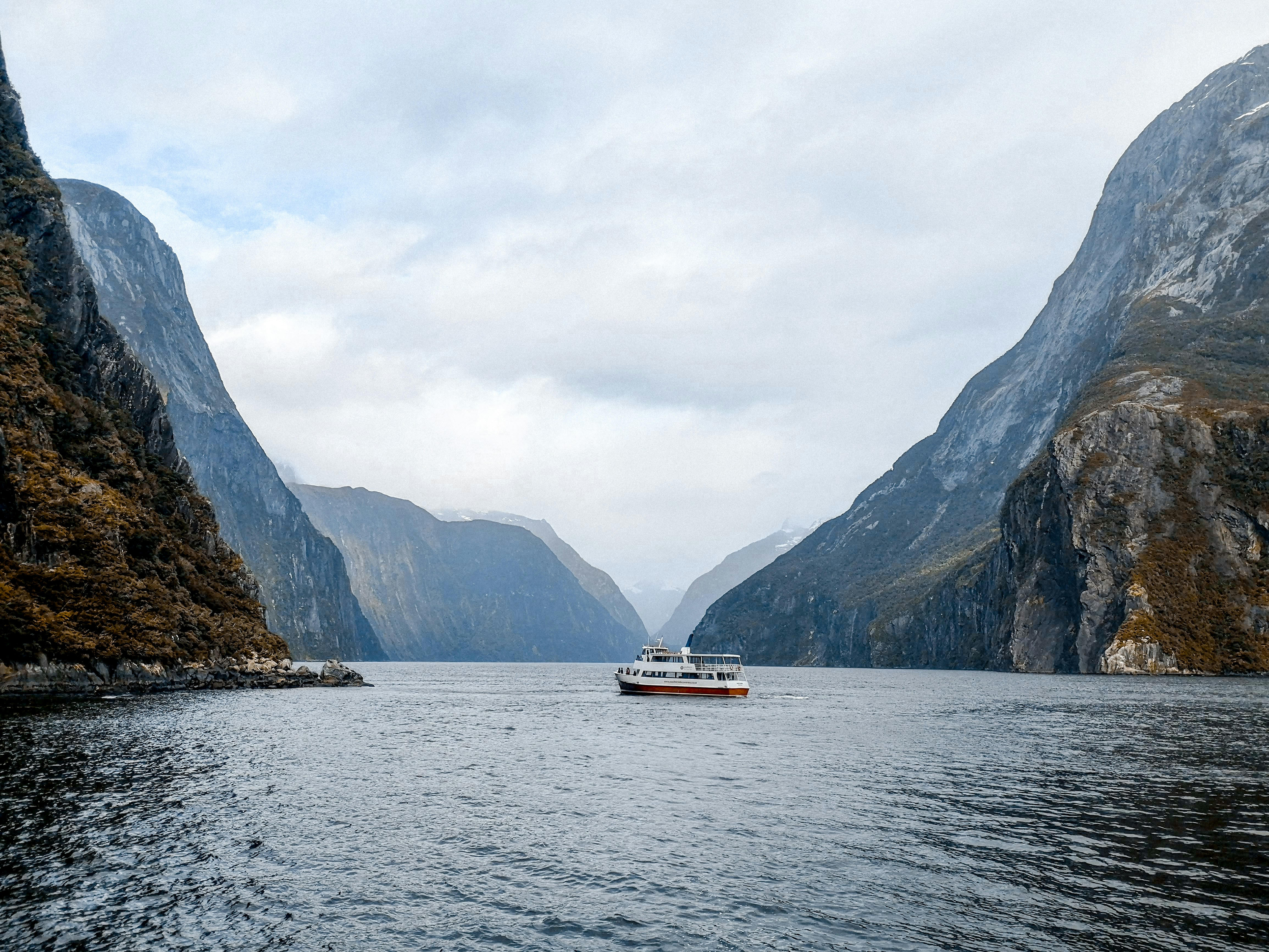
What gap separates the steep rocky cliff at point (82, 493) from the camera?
9719 cm

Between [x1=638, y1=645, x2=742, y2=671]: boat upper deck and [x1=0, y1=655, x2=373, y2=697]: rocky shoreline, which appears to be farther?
[x1=638, y1=645, x2=742, y2=671]: boat upper deck

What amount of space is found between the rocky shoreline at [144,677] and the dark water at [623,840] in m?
19.5

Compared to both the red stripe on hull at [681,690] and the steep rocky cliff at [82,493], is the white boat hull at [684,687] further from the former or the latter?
the steep rocky cliff at [82,493]

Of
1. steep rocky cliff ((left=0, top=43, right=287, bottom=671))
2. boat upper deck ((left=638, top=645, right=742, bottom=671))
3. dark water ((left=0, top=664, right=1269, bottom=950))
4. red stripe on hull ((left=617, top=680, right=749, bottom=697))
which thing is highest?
steep rocky cliff ((left=0, top=43, right=287, bottom=671))

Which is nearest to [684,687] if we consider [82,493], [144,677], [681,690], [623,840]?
[681,690]

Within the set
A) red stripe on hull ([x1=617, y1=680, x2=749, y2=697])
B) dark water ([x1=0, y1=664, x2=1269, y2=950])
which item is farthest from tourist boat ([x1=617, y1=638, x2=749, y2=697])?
dark water ([x1=0, y1=664, x2=1269, y2=950])

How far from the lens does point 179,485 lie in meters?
153

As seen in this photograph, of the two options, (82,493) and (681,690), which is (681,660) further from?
(82,493)

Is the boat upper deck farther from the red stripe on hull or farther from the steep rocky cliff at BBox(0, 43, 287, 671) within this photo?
the steep rocky cliff at BBox(0, 43, 287, 671)

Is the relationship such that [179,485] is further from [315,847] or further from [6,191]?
[315,847]

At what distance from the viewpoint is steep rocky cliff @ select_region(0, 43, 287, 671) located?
97.2 metres

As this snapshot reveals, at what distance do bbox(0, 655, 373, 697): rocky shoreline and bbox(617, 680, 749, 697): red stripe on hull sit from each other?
183 feet

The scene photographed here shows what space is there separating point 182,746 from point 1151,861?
188ft

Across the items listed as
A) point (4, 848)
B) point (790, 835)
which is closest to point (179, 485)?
point (4, 848)
